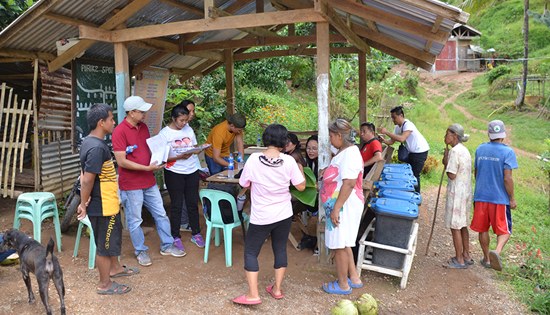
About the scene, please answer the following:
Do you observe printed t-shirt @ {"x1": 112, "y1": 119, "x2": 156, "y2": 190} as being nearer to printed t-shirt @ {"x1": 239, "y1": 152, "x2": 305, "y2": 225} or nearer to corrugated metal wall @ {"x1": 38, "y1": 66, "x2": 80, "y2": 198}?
printed t-shirt @ {"x1": 239, "y1": 152, "x2": 305, "y2": 225}

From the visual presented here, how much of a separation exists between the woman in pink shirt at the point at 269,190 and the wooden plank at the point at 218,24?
1.43m

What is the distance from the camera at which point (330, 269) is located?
15.7 feet

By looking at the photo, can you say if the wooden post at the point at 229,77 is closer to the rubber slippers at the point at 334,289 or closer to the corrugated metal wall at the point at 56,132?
the corrugated metal wall at the point at 56,132

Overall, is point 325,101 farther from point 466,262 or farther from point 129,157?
point 466,262

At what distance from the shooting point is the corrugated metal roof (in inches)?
169

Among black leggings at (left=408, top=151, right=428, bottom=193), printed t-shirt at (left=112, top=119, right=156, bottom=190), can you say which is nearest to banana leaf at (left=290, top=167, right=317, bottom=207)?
printed t-shirt at (left=112, top=119, right=156, bottom=190)

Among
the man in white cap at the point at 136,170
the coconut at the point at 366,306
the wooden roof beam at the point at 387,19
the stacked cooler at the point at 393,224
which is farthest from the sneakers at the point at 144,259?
the wooden roof beam at the point at 387,19

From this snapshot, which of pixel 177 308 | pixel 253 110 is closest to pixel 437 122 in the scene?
pixel 253 110

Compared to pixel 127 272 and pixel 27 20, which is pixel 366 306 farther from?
pixel 27 20

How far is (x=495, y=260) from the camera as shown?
15.6 ft

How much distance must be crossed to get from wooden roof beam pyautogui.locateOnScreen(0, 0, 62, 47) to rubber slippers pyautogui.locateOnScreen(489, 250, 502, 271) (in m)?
5.47

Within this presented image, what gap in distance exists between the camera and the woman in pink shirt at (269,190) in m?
3.76

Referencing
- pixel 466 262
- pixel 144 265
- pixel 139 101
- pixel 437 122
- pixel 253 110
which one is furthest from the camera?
pixel 437 122

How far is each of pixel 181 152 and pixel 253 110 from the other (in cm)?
762
